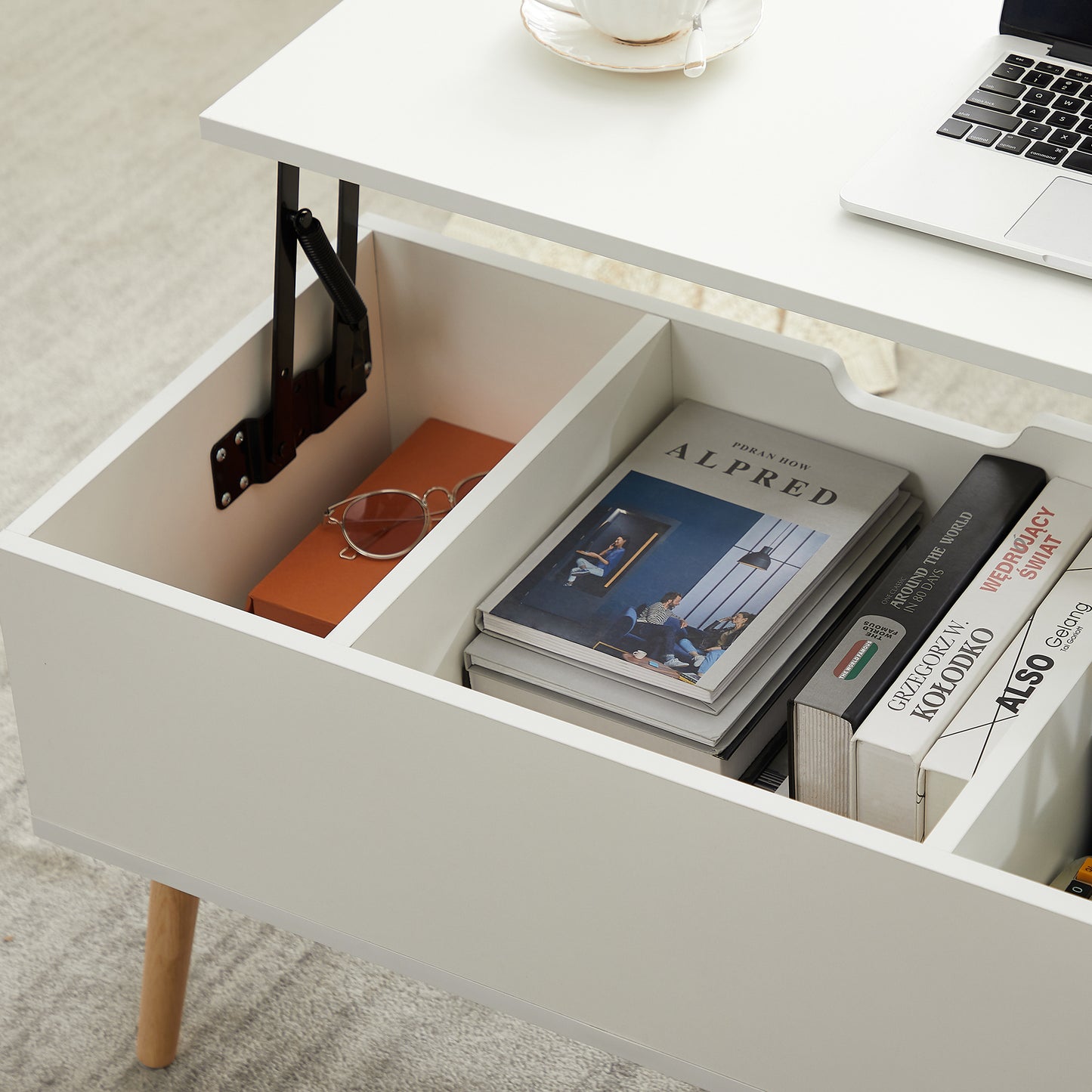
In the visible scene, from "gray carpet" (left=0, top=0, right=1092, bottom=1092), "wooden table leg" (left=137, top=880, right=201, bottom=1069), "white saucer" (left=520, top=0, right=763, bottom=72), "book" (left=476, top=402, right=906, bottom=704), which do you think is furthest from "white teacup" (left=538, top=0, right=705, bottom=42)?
"gray carpet" (left=0, top=0, right=1092, bottom=1092)

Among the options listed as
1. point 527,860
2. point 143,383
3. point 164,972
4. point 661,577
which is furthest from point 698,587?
point 143,383

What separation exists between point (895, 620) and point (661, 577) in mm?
168

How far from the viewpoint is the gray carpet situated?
1260 mm

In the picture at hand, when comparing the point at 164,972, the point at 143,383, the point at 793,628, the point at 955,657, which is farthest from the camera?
the point at 143,383

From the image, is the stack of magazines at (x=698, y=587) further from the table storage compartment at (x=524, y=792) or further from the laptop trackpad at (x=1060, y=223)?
the laptop trackpad at (x=1060, y=223)

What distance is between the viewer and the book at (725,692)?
3.23 feet

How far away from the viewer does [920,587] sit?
1.00 meters

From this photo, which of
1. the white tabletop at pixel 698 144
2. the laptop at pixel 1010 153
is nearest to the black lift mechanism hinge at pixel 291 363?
the white tabletop at pixel 698 144

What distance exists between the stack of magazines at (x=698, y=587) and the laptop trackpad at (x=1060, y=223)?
285 mm

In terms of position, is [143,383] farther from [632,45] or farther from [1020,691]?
[1020,691]

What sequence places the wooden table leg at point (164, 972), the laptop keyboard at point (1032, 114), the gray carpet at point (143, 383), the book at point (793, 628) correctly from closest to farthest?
the laptop keyboard at point (1032, 114)
the book at point (793, 628)
the wooden table leg at point (164, 972)
the gray carpet at point (143, 383)

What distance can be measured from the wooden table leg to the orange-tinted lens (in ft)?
0.94

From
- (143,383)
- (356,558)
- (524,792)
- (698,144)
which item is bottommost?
(143,383)

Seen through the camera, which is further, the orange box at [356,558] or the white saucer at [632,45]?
the orange box at [356,558]
